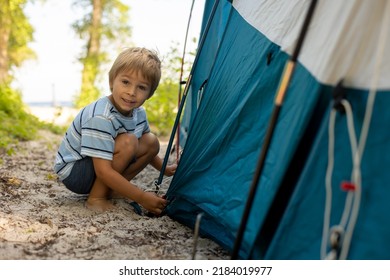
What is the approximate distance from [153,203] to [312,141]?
122cm

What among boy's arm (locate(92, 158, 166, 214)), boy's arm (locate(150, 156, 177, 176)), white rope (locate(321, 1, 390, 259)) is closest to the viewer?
white rope (locate(321, 1, 390, 259))

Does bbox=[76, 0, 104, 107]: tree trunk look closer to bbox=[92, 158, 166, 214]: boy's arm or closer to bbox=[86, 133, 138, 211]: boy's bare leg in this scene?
bbox=[86, 133, 138, 211]: boy's bare leg

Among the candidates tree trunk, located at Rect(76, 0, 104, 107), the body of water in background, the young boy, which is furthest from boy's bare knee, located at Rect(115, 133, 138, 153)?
tree trunk, located at Rect(76, 0, 104, 107)

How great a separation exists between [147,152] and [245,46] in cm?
103

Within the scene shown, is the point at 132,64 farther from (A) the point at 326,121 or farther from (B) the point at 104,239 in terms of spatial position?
(A) the point at 326,121

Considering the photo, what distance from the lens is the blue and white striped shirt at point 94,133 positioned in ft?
8.54

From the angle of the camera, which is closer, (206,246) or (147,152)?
(206,246)

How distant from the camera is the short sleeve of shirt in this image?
102 inches

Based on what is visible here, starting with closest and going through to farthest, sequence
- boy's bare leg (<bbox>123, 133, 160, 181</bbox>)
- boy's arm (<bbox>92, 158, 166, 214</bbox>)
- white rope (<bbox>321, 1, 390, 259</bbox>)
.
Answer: white rope (<bbox>321, 1, 390, 259</bbox>)
boy's arm (<bbox>92, 158, 166, 214</bbox>)
boy's bare leg (<bbox>123, 133, 160, 181</bbox>)

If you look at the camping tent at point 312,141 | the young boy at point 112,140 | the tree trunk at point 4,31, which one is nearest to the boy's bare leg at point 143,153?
the young boy at point 112,140

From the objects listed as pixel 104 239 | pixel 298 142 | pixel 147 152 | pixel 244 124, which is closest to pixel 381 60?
pixel 298 142

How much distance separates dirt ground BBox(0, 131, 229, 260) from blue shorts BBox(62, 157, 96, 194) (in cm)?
12

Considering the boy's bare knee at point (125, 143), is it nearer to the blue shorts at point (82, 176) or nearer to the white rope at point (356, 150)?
the blue shorts at point (82, 176)

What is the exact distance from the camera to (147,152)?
10.0ft
